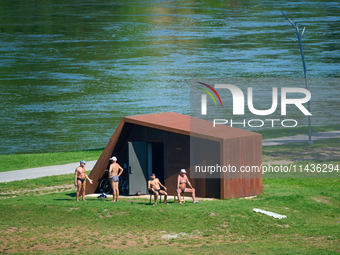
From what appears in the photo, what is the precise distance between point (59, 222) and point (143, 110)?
1783 inches

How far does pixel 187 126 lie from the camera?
20422mm

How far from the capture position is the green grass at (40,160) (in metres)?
32.9

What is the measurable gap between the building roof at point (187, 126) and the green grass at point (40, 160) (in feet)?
41.6

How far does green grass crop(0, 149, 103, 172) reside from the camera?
32.9 meters

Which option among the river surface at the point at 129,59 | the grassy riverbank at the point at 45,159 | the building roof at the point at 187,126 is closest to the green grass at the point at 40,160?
the grassy riverbank at the point at 45,159

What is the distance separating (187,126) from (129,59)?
6994cm

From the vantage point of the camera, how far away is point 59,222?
1705cm

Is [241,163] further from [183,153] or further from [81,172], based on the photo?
[81,172]

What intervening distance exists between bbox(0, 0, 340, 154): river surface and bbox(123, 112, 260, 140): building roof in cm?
2794

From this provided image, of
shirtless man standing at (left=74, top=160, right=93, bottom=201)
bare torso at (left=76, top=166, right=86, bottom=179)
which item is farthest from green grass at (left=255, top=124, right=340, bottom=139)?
bare torso at (left=76, top=166, right=86, bottom=179)

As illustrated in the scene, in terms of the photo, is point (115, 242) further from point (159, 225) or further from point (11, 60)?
point (11, 60)

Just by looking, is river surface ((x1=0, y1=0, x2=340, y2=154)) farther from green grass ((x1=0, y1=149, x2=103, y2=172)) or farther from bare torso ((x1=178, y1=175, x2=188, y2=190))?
bare torso ((x1=178, y1=175, x2=188, y2=190))

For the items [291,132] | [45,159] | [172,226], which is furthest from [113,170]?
[291,132]

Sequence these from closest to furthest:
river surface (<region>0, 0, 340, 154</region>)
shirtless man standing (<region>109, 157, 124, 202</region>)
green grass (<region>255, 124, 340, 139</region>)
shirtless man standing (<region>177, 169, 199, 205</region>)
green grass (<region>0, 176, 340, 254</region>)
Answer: green grass (<region>0, 176, 340, 254</region>)
shirtless man standing (<region>177, 169, 199, 205</region>)
shirtless man standing (<region>109, 157, 124, 202</region>)
green grass (<region>255, 124, 340, 139</region>)
river surface (<region>0, 0, 340, 154</region>)
